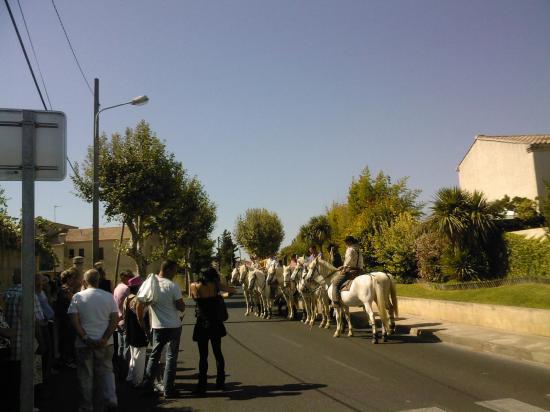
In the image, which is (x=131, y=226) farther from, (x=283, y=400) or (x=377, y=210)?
(x=283, y=400)

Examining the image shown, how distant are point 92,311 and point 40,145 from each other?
8.65 feet

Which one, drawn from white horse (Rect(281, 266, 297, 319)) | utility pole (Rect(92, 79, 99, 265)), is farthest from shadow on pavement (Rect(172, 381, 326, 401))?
white horse (Rect(281, 266, 297, 319))

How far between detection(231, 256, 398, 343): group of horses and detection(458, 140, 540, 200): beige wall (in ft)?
56.2

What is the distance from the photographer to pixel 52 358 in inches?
408

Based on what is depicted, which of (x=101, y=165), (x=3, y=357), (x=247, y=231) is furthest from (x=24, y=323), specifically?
(x=247, y=231)

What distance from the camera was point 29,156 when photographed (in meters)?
4.75

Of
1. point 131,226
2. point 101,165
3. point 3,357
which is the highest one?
point 101,165

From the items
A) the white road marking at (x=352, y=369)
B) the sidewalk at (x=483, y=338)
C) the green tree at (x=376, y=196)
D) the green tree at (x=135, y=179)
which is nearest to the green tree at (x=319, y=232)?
the green tree at (x=376, y=196)

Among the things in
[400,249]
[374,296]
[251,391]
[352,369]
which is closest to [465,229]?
[400,249]

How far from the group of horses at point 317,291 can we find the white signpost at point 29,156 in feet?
32.8

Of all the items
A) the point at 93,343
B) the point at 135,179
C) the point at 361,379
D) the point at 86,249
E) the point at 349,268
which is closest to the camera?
the point at 93,343

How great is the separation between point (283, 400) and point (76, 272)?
14.1ft

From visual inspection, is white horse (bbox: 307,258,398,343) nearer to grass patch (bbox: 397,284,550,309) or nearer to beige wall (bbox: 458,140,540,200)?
grass patch (bbox: 397,284,550,309)

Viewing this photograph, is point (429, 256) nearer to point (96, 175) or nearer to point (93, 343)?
point (96, 175)
